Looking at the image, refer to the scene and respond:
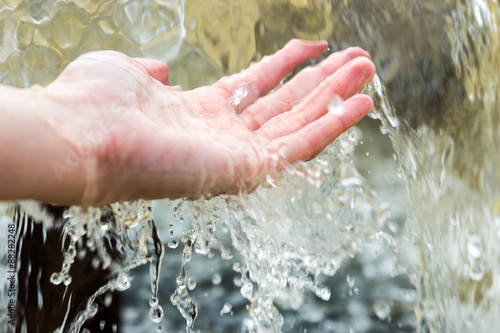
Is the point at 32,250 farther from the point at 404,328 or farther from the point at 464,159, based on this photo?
the point at 464,159

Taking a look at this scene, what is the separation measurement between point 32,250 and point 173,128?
2.65ft

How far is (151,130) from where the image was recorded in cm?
102

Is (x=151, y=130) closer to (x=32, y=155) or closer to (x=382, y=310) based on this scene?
(x=32, y=155)

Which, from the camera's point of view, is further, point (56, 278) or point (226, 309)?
point (226, 309)

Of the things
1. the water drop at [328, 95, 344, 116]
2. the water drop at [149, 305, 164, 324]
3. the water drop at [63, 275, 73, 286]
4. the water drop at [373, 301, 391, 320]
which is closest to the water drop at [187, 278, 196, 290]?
the water drop at [149, 305, 164, 324]

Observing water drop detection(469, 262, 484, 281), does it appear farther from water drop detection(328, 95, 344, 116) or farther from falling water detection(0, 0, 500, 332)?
water drop detection(328, 95, 344, 116)

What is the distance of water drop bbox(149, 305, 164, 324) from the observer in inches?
73.1

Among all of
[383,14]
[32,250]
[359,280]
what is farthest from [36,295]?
[383,14]

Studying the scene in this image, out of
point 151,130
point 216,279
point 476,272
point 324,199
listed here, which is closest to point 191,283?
point 216,279

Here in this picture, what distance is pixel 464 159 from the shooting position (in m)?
1.73

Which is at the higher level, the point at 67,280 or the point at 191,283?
the point at 67,280

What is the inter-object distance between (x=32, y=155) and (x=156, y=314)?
44.0 inches

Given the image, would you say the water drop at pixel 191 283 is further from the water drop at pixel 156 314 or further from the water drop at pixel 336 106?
the water drop at pixel 336 106

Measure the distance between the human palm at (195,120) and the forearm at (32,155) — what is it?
2 cm
